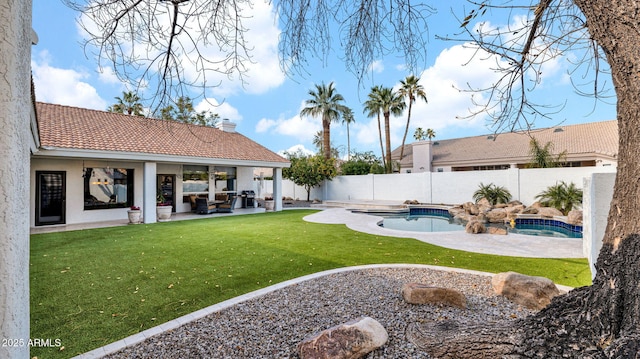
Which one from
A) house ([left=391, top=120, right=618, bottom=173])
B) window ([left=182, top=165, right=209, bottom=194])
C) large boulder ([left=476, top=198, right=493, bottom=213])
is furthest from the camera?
house ([left=391, top=120, right=618, bottom=173])

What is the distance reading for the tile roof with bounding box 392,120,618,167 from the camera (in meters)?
20.7

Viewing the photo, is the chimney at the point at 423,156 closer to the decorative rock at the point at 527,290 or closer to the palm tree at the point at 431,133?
the palm tree at the point at 431,133

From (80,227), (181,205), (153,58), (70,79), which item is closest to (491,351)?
(153,58)

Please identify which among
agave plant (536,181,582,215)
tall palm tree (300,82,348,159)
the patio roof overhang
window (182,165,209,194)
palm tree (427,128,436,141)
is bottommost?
agave plant (536,181,582,215)

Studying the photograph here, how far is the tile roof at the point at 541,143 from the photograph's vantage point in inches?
814

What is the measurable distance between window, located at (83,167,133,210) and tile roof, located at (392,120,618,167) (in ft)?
75.6

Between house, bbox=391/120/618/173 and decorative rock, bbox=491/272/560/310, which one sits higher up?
house, bbox=391/120/618/173

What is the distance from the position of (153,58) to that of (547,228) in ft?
49.9

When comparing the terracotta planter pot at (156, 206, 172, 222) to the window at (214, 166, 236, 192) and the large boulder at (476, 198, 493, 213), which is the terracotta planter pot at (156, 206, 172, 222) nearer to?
the window at (214, 166, 236, 192)

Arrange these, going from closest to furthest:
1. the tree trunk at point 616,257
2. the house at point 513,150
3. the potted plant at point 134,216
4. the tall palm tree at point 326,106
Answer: the tree trunk at point 616,257 → the potted plant at point 134,216 → the house at point 513,150 → the tall palm tree at point 326,106

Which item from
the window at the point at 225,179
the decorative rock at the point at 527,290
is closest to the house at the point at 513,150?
the decorative rock at the point at 527,290

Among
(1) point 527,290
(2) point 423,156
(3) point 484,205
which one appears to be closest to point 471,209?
(3) point 484,205

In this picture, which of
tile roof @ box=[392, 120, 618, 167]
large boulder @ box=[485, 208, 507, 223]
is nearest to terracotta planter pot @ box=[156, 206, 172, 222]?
large boulder @ box=[485, 208, 507, 223]

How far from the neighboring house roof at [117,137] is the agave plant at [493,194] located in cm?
1182
